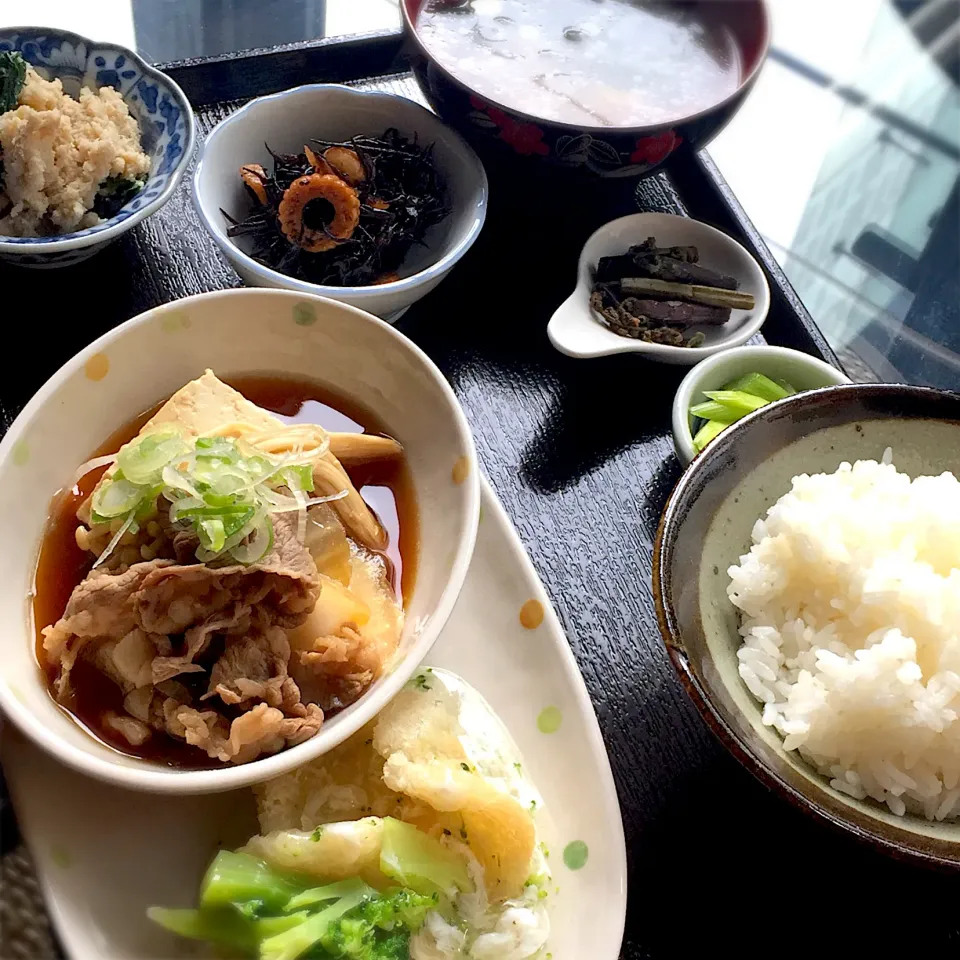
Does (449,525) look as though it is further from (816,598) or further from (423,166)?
(423,166)

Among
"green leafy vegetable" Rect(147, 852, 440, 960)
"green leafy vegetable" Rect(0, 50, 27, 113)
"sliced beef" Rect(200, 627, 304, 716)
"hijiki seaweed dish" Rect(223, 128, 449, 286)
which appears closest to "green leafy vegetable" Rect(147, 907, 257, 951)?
"green leafy vegetable" Rect(147, 852, 440, 960)

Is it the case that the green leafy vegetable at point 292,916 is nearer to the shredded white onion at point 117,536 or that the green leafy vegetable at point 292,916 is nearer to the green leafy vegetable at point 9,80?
the shredded white onion at point 117,536

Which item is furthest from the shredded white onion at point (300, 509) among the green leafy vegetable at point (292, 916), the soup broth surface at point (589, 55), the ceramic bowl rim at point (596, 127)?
the soup broth surface at point (589, 55)

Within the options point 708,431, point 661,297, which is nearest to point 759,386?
point 708,431

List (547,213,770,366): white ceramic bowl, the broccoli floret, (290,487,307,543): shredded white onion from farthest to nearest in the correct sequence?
(547,213,770,366): white ceramic bowl → (290,487,307,543): shredded white onion → the broccoli floret

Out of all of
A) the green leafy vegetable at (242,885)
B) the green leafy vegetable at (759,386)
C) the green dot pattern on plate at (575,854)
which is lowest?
the green dot pattern on plate at (575,854)

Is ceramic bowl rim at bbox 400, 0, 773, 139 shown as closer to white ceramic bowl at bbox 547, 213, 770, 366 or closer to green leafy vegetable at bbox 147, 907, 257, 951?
white ceramic bowl at bbox 547, 213, 770, 366

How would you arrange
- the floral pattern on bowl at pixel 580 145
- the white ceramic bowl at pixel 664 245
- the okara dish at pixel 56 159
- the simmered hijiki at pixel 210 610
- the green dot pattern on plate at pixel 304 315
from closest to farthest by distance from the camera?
the simmered hijiki at pixel 210 610, the green dot pattern on plate at pixel 304 315, the okara dish at pixel 56 159, the white ceramic bowl at pixel 664 245, the floral pattern on bowl at pixel 580 145
